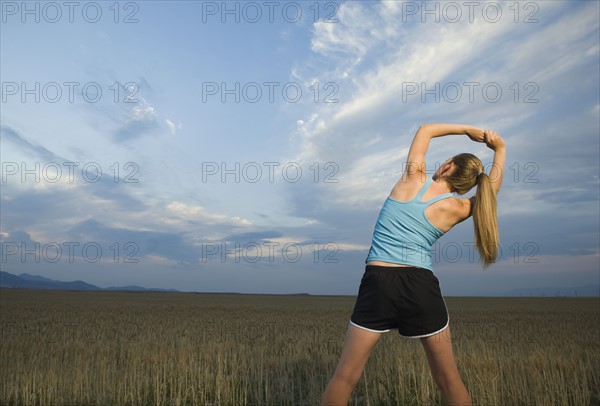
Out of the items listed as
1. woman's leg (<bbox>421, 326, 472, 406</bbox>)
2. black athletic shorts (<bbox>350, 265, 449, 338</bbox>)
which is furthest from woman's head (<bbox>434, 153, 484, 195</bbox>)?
woman's leg (<bbox>421, 326, 472, 406</bbox>)

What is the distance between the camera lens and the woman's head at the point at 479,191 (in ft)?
10.0

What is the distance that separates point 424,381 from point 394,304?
3.99m

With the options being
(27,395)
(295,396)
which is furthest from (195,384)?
(27,395)

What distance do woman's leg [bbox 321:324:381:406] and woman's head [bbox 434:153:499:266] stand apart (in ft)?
3.10

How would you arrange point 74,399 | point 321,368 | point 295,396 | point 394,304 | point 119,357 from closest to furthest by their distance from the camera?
1. point 394,304
2. point 74,399
3. point 295,396
4. point 321,368
5. point 119,357

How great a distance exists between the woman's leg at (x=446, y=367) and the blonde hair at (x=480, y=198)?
60 centimetres

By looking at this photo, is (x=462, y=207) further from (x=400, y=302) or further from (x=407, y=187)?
(x=400, y=302)

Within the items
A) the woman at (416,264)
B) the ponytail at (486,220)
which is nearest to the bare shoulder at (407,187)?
the woman at (416,264)

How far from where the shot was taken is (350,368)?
9.50 feet

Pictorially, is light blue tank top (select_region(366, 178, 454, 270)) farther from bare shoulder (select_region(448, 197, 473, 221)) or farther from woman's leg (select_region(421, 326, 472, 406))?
woman's leg (select_region(421, 326, 472, 406))

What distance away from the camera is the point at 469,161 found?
10.3 ft

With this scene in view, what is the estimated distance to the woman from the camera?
9.62 feet

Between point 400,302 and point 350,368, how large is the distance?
0.52m

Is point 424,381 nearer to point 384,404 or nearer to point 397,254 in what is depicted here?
point 384,404
